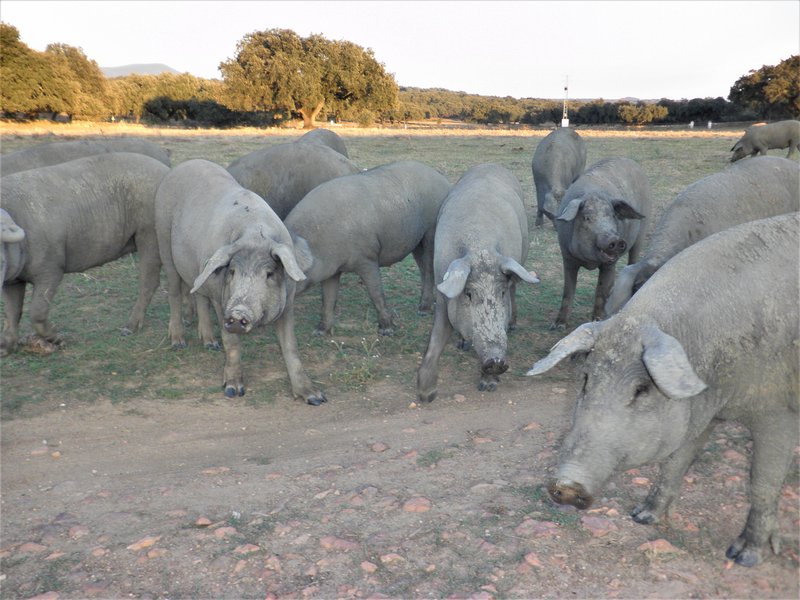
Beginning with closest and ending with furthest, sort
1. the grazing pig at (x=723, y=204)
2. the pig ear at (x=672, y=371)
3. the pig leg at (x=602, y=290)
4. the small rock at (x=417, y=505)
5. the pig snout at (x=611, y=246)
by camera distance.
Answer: the pig ear at (x=672, y=371)
the small rock at (x=417, y=505)
the grazing pig at (x=723, y=204)
the pig snout at (x=611, y=246)
the pig leg at (x=602, y=290)

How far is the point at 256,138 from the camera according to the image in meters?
30.5

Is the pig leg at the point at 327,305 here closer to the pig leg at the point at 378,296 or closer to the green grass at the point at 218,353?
the green grass at the point at 218,353

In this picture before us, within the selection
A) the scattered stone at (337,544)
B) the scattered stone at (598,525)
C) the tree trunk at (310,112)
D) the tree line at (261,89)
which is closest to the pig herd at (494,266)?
the scattered stone at (598,525)

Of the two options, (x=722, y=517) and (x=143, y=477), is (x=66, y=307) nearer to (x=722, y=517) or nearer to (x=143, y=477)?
(x=143, y=477)

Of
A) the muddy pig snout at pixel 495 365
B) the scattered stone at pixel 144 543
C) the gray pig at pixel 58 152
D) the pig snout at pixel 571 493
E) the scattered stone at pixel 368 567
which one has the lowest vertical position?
the scattered stone at pixel 144 543

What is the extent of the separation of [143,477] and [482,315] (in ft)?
9.69

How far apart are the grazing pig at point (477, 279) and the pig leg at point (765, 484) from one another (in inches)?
90.3

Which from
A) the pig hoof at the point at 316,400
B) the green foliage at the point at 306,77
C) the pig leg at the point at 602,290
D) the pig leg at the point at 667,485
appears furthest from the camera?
the green foliage at the point at 306,77

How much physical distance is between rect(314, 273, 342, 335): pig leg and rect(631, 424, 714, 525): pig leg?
177 inches

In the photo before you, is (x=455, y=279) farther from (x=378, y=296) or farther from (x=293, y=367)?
(x=378, y=296)

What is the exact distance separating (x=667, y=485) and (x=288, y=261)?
337cm

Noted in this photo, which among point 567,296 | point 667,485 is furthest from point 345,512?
point 567,296

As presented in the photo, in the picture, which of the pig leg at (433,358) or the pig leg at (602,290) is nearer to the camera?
the pig leg at (433,358)

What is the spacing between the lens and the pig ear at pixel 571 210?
311 inches
